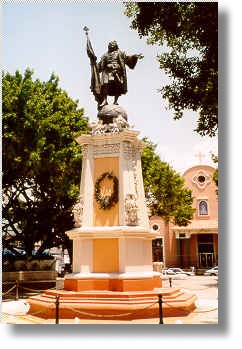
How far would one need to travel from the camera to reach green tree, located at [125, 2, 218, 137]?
771cm

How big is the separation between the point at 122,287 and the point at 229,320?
2.28m

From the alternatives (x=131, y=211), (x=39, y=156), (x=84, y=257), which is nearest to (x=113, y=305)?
(x=84, y=257)

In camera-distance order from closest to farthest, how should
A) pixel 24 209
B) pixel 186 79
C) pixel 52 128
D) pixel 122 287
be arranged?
pixel 122 287 < pixel 186 79 < pixel 52 128 < pixel 24 209

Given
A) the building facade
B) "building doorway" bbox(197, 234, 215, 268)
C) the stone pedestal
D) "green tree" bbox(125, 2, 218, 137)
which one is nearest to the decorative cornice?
the stone pedestal

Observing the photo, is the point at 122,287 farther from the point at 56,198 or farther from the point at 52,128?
the point at 56,198

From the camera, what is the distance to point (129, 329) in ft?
21.4

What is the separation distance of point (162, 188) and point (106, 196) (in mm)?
10914

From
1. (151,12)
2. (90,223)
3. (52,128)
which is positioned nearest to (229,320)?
(90,223)

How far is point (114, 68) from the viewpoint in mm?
9461

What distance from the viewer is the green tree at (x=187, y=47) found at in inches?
303

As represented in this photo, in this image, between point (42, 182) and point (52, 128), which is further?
point (42, 182)

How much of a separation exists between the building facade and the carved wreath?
1703 cm

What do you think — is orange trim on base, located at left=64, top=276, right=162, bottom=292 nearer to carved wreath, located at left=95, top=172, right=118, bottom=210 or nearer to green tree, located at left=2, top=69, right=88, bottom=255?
carved wreath, located at left=95, top=172, right=118, bottom=210

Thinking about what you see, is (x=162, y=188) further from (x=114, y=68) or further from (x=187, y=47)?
(x=187, y=47)
